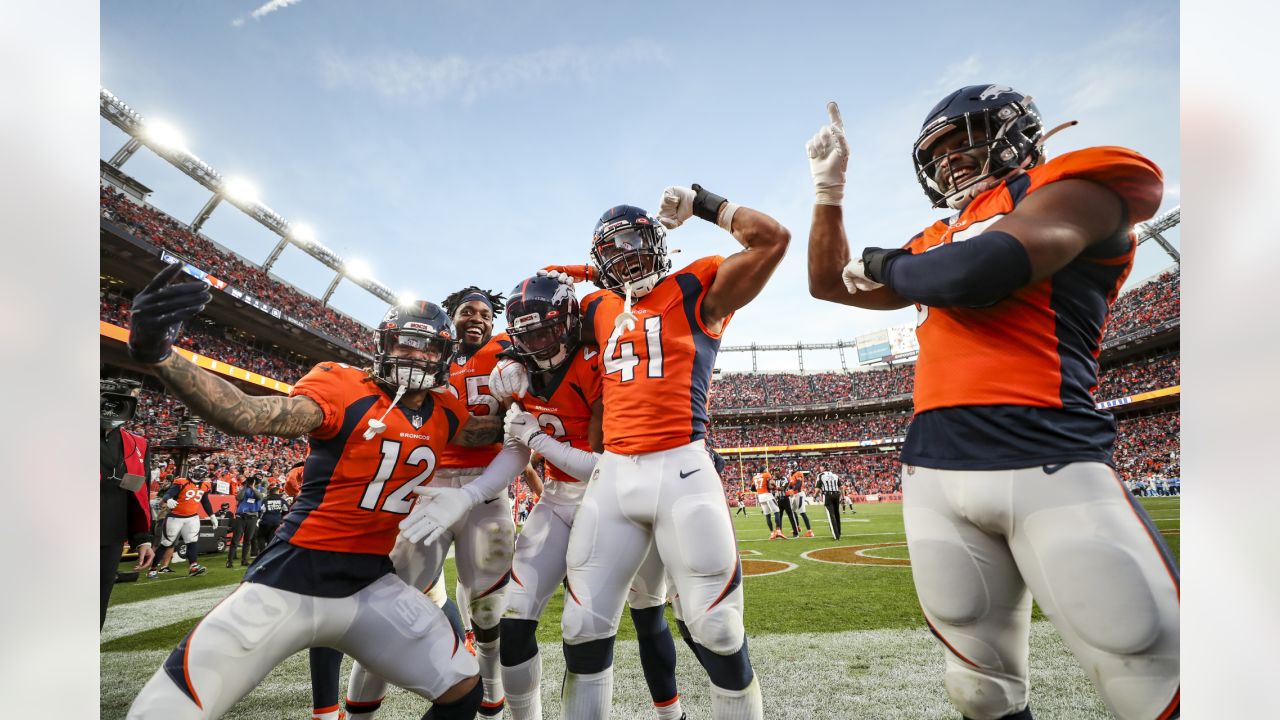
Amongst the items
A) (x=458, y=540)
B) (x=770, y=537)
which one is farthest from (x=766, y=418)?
(x=458, y=540)

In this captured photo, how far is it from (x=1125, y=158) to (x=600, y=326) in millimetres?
2175

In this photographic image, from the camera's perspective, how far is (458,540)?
3.62 metres

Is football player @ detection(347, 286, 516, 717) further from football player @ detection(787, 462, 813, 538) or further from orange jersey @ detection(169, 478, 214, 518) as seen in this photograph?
football player @ detection(787, 462, 813, 538)

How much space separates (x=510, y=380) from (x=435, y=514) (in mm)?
814

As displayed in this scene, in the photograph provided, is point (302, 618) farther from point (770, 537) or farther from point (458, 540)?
point (770, 537)

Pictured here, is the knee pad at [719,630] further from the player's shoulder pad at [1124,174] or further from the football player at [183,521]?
the football player at [183,521]

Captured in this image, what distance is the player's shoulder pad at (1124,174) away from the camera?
1.54 metres

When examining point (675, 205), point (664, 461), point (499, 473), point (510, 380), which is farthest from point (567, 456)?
point (675, 205)

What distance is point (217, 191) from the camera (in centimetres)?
2550

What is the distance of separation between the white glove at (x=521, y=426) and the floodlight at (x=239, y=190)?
28802 millimetres

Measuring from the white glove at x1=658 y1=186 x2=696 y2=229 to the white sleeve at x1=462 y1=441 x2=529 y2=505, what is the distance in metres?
1.47
